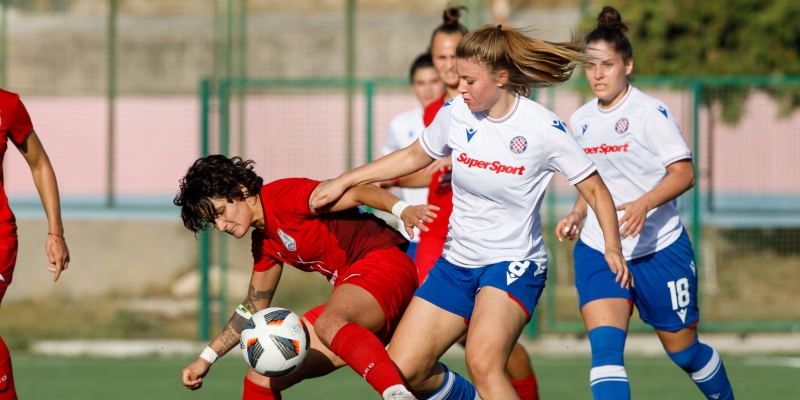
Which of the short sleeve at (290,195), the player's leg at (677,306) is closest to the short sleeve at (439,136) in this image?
the short sleeve at (290,195)

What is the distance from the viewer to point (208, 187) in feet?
14.2

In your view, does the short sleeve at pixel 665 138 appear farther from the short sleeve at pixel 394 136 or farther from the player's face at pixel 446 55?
the short sleeve at pixel 394 136

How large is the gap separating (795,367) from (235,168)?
540 centimetres

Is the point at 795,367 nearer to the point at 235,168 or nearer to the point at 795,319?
A: the point at 795,319

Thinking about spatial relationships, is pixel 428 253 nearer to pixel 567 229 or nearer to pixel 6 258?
pixel 567 229

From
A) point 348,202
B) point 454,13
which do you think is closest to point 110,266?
point 454,13

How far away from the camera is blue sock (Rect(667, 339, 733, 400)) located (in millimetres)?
5105

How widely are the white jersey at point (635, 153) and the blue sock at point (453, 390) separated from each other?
101 centimetres

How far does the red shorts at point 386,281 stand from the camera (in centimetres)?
442

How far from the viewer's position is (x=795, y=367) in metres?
7.95

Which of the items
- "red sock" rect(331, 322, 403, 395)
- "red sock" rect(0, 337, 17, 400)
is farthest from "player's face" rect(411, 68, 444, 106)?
"red sock" rect(0, 337, 17, 400)

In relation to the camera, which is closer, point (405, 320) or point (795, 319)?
point (405, 320)

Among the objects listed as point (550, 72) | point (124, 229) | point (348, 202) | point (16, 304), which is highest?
point (550, 72)

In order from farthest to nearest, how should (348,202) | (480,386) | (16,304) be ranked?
(16,304) → (348,202) → (480,386)
